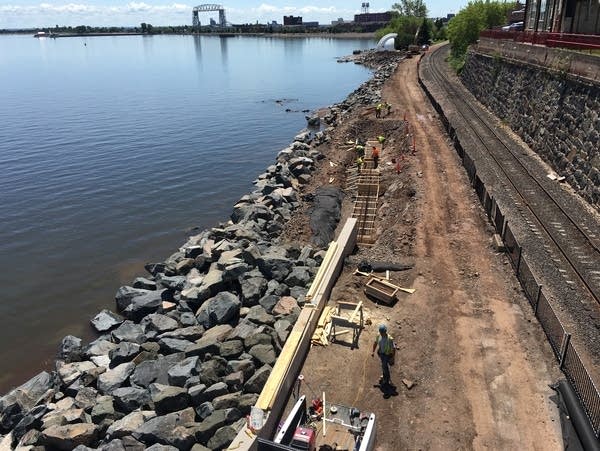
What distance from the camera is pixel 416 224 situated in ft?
76.9

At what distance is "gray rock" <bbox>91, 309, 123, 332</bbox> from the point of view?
2020 cm

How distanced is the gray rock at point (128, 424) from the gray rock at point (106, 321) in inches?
302

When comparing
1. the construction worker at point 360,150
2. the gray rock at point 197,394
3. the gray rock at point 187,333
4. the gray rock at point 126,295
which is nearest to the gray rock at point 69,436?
the gray rock at point 197,394

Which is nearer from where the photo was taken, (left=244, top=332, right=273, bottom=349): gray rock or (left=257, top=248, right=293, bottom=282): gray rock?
(left=244, top=332, right=273, bottom=349): gray rock

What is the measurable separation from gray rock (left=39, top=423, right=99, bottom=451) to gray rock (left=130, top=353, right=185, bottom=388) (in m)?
2.01

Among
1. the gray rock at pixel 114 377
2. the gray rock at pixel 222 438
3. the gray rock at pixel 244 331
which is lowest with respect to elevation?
the gray rock at pixel 114 377

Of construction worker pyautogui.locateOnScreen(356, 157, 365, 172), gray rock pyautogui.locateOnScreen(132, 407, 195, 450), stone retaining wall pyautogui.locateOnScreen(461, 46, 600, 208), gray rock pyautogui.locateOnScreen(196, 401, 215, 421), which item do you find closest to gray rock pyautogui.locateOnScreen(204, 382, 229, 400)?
gray rock pyautogui.locateOnScreen(196, 401, 215, 421)

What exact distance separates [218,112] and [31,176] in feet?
106

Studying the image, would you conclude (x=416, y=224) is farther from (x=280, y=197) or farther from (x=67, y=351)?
(x=67, y=351)

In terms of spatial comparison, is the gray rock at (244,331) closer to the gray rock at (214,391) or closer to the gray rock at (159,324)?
the gray rock at (214,391)

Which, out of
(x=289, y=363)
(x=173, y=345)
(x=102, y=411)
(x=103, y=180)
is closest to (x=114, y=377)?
(x=102, y=411)

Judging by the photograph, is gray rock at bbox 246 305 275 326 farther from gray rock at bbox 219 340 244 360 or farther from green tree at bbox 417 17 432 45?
green tree at bbox 417 17 432 45

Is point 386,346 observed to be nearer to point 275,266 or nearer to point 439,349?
point 439,349

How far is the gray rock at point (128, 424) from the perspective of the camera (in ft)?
41.2
